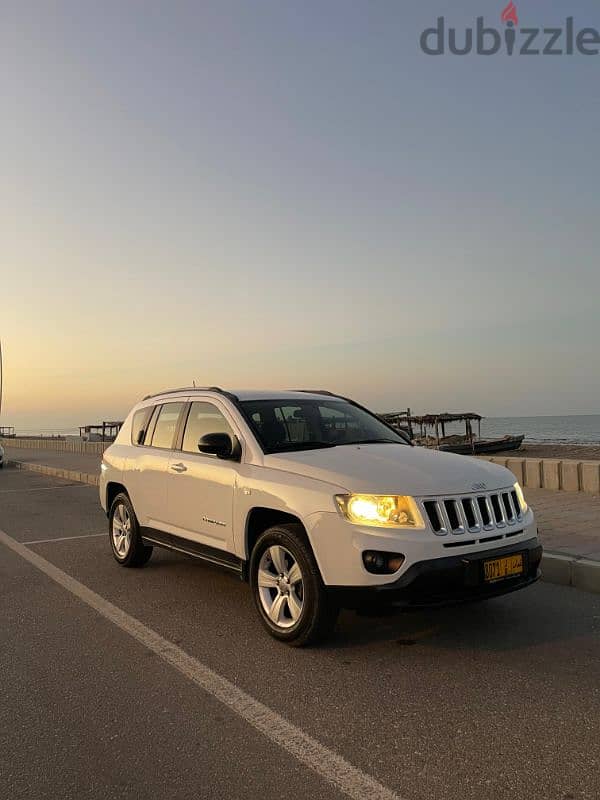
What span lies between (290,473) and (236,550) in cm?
85

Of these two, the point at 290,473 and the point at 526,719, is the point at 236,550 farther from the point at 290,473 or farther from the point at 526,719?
the point at 526,719

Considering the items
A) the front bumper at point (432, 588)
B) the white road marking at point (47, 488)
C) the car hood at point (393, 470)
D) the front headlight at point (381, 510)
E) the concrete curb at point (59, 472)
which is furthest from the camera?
the concrete curb at point (59, 472)

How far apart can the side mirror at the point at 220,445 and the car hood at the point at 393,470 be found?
1.19 feet

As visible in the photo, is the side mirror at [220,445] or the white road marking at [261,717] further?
the side mirror at [220,445]

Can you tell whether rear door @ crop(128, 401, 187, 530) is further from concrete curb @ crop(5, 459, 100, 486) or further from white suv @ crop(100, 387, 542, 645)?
concrete curb @ crop(5, 459, 100, 486)

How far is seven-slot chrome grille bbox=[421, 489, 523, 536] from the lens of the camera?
4.20 meters

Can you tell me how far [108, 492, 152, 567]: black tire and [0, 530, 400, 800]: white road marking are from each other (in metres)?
1.08

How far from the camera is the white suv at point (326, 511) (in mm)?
4105

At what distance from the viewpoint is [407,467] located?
4.59m

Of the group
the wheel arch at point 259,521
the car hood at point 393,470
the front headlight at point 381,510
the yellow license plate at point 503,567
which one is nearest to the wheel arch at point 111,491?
the wheel arch at point 259,521

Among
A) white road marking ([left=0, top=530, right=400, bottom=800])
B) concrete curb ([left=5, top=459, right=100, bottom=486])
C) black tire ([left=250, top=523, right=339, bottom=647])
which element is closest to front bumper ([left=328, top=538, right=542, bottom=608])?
black tire ([left=250, top=523, right=339, bottom=647])

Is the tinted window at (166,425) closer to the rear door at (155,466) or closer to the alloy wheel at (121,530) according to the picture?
the rear door at (155,466)

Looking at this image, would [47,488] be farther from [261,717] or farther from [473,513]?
[261,717]

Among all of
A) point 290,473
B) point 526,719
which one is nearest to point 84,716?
point 290,473
